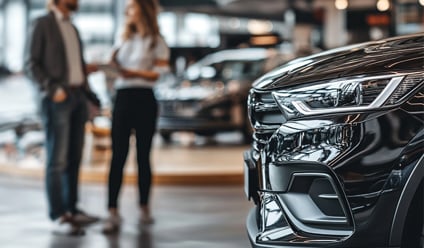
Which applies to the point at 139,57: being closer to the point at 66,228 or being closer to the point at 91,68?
the point at 91,68

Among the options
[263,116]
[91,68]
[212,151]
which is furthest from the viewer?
[212,151]

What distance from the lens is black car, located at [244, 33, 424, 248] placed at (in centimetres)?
285

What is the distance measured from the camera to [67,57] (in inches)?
213

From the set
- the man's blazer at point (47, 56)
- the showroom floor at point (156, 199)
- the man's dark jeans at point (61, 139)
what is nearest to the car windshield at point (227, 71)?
the showroom floor at point (156, 199)

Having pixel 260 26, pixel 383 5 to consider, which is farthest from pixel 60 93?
pixel 260 26

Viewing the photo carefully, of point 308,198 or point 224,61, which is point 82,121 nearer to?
point 308,198

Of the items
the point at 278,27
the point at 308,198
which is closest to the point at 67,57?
the point at 308,198

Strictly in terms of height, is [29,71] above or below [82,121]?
above

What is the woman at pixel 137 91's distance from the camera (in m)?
5.37

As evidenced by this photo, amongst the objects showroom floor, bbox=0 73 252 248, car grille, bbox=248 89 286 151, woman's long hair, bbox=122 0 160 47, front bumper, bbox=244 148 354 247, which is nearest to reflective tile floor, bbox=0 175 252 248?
showroom floor, bbox=0 73 252 248

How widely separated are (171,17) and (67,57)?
23.9 meters

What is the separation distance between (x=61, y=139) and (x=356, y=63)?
2766 millimetres

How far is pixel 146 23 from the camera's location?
549 cm

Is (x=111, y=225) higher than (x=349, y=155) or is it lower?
lower
